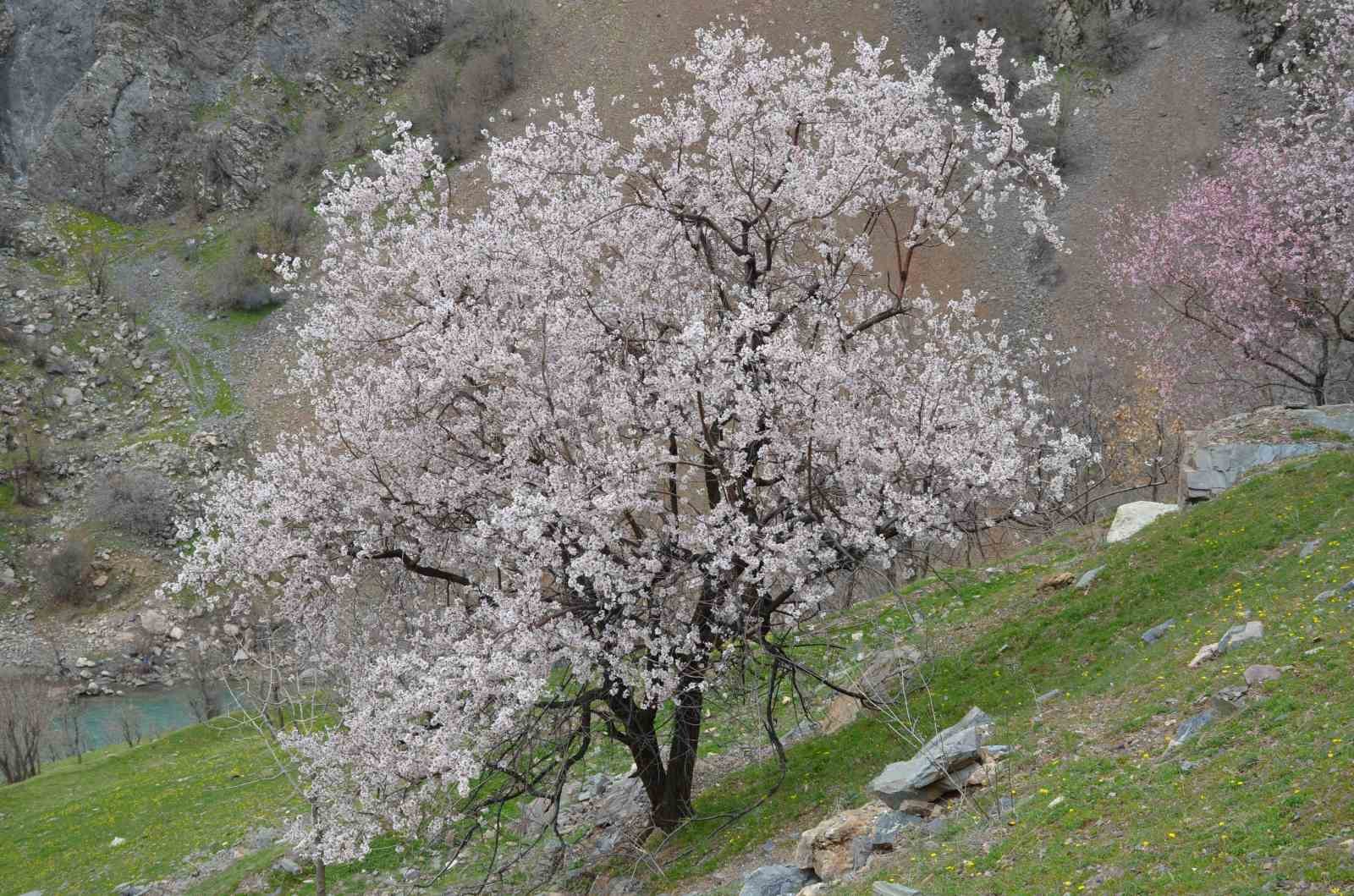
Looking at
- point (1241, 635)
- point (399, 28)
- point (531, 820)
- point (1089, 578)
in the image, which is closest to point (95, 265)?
point (399, 28)

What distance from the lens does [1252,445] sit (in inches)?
696

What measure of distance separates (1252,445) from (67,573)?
42.9m

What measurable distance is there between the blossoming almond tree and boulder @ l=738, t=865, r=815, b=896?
204cm

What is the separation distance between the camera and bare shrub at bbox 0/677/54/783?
1190 inches

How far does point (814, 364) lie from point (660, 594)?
297 centimetres

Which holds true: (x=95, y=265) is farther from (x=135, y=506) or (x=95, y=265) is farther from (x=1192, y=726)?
(x=1192, y=726)

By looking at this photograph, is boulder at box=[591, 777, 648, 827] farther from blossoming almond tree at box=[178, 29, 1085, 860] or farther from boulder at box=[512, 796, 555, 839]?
blossoming almond tree at box=[178, 29, 1085, 860]

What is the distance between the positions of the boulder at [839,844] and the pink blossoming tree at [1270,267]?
54.0 ft

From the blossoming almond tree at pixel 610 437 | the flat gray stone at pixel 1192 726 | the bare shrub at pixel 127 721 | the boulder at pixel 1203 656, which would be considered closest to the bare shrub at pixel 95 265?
the bare shrub at pixel 127 721

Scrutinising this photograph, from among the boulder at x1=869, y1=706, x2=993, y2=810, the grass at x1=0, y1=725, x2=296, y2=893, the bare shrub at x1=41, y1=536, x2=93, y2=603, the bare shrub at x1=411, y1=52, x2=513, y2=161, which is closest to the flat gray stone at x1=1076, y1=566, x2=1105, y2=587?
the boulder at x1=869, y1=706, x2=993, y2=810

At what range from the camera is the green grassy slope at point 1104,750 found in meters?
7.38

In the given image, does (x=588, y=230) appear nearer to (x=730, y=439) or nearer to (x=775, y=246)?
(x=775, y=246)

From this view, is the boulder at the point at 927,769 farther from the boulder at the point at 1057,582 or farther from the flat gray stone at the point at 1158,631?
the boulder at the point at 1057,582

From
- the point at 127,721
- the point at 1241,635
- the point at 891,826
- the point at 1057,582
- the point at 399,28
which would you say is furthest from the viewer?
the point at 399,28
